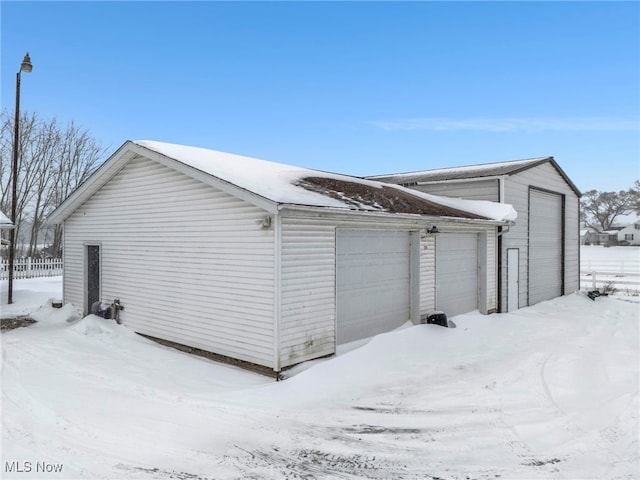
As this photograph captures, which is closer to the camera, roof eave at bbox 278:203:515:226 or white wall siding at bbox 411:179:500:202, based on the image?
roof eave at bbox 278:203:515:226

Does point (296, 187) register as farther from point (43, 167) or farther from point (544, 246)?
point (43, 167)

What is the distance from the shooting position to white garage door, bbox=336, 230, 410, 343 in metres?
7.80

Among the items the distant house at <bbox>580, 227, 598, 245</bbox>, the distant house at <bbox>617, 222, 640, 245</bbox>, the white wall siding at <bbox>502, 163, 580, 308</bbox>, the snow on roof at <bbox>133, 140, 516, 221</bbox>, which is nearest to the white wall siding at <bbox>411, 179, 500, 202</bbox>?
the white wall siding at <bbox>502, 163, 580, 308</bbox>

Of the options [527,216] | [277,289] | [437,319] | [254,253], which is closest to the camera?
[277,289]

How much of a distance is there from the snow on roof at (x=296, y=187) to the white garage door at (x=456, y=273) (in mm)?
761

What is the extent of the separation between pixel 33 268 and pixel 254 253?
19.3 meters

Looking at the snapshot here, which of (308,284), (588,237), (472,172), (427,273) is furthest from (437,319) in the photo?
(588,237)

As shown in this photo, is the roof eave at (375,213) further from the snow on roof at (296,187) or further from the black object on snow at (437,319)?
the black object on snow at (437,319)

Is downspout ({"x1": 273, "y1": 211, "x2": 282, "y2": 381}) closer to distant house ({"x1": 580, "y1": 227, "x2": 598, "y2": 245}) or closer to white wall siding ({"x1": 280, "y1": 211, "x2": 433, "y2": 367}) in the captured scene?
white wall siding ({"x1": 280, "y1": 211, "x2": 433, "y2": 367})

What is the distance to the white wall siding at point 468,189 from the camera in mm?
12727

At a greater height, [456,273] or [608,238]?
[608,238]

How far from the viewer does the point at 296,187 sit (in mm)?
7809

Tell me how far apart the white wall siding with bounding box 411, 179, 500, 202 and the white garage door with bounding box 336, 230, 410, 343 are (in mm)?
4979

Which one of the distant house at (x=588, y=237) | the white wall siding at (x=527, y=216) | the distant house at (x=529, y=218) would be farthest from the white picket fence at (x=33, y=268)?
the distant house at (x=588, y=237)
